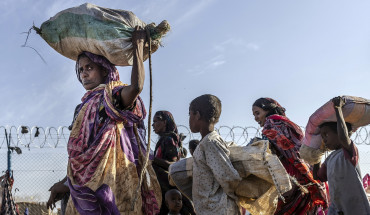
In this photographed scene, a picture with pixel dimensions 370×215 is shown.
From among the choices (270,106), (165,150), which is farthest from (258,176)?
(270,106)

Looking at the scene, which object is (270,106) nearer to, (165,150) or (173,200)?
(165,150)

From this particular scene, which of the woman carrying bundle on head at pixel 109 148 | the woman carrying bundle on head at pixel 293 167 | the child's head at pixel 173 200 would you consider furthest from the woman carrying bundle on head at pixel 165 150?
the woman carrying bundle on head at pixel 109 148

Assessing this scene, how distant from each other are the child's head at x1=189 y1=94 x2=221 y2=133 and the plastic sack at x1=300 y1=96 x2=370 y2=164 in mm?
1129

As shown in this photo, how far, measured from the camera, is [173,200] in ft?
15.6

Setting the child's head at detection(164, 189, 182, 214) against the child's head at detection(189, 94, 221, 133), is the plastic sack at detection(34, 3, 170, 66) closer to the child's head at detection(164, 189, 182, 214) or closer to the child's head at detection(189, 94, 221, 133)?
the child's head at detection(189, 94, 221, 133)

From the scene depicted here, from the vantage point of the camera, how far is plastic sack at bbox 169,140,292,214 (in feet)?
10.7

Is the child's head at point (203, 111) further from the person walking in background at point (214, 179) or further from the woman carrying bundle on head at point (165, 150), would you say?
the woman carrying bundle on head at point (165, 150)

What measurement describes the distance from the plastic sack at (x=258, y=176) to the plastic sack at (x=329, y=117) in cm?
114

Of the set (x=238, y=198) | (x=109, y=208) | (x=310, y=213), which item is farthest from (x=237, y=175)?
→ (x=310, y=213)

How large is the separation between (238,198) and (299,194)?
2.27 meters

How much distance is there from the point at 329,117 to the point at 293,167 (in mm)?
1395

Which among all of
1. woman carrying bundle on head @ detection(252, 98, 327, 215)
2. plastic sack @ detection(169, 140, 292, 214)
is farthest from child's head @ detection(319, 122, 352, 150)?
plastic sack @ detection(169, 140, 292, 214)

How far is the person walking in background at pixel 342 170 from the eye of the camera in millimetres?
4098

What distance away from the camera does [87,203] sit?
10.3 feet
